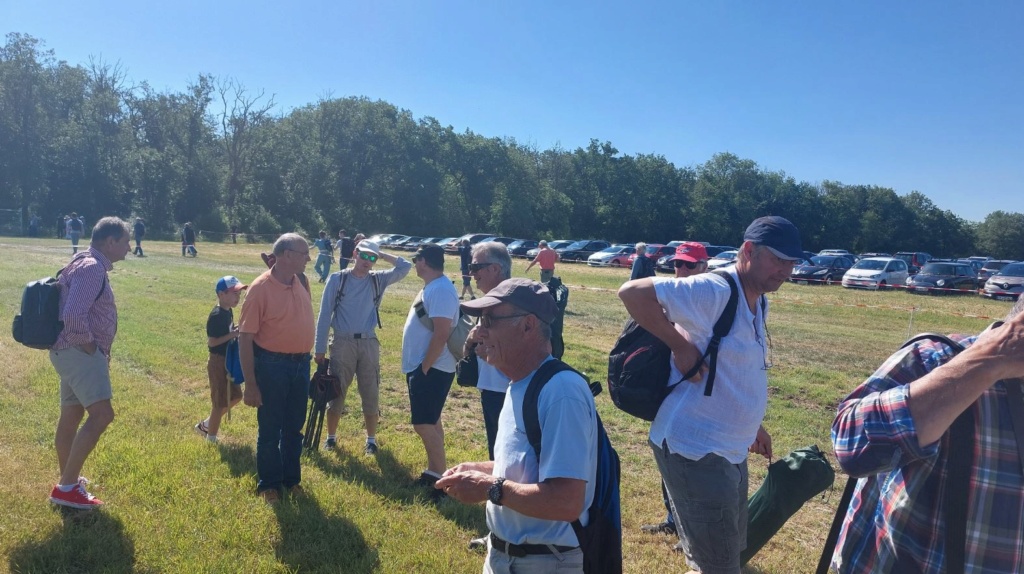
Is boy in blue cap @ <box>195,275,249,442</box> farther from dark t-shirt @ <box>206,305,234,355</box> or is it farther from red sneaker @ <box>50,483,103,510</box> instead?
red sneaker @ <box>50,483,103,510</box>

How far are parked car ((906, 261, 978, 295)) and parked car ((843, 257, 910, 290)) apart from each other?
0.72 meters

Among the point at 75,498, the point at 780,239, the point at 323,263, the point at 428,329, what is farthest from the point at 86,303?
the point at 323,263

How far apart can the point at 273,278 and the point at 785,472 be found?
11.1ft

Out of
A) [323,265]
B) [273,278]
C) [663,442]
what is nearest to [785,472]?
[663,442]

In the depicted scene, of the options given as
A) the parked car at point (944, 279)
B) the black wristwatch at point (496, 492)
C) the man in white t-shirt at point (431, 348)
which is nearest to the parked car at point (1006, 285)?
the parked car at point (944, 279)

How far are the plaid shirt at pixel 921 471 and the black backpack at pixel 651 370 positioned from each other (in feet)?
2.55

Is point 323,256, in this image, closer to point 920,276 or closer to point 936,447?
point 936,447

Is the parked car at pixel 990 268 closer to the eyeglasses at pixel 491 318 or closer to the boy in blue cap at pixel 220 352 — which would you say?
the boy in blue cap at pixel 220 352

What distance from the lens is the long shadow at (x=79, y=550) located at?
3.68 metres

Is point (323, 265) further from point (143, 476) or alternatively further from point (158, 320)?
point (143, 476)

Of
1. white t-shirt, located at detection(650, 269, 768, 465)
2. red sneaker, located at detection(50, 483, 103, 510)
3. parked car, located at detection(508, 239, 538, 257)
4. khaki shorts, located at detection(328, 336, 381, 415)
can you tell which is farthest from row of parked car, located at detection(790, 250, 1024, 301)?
red sneaker, located at detection(50, 483, 103, 510)

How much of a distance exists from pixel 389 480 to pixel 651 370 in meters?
3.15

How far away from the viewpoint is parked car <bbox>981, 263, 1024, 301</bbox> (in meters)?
26.4

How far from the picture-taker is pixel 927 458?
1.78 m
